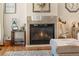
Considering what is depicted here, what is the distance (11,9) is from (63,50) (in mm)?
3650

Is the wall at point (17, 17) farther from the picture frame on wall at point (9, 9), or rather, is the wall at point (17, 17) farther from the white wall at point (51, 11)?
the white wall at point (51, 11)

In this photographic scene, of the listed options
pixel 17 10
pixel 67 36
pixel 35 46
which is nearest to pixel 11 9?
pixel 17 10

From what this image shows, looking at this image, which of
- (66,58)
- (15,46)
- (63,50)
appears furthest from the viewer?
(15,46)

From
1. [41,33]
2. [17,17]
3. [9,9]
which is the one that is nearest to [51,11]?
[41,33]

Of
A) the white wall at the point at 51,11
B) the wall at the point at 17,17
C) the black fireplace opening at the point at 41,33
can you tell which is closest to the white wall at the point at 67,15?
the white wall at the point at 51,11

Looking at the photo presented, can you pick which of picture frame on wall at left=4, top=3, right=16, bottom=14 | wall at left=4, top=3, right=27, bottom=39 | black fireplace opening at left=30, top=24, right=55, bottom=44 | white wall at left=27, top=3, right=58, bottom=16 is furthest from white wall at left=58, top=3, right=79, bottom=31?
picture frame on wall at left=4, top=3, right=16, bottom=14

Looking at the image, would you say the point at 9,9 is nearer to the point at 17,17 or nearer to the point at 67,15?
the point at 17,17

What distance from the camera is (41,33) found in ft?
22.7

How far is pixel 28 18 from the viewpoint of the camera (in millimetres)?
6766

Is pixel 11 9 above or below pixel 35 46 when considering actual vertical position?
above

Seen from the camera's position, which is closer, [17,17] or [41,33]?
[41,33]

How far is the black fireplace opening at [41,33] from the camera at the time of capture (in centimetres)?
686

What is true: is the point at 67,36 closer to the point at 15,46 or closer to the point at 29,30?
the point at 29,30

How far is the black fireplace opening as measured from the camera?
22.5 feet
